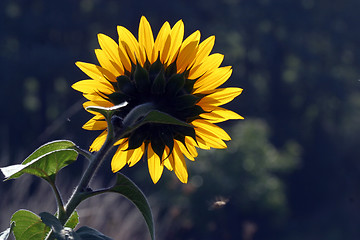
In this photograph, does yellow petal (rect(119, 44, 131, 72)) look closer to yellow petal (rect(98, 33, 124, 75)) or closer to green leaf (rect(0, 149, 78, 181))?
yellow petal (rect(98, 33, 124, 75))

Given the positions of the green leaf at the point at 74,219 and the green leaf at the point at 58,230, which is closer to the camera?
the green leaf at the point at 58,230

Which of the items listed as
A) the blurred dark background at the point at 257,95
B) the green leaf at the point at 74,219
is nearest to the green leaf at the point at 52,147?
the green leaf at the point at 74,219

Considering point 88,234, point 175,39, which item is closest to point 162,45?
point 175,39

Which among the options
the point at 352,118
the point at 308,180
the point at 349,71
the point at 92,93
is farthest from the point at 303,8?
the point at 92,93

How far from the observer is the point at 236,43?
2205 centimetres

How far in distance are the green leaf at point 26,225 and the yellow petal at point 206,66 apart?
0.34m

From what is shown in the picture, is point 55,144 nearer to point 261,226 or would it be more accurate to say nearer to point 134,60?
point 134,60

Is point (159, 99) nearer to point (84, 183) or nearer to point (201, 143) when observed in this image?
point (201, 143)

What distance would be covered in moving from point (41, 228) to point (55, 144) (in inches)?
4.3

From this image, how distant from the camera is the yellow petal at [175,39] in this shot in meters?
0.99

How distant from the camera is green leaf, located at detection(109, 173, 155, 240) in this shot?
2.56 feet

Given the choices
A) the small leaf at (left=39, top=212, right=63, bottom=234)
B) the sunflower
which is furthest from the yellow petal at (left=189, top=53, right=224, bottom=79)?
the small leaf at (left=39, top=212, right=63, bottom=234)

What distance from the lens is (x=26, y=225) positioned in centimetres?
80

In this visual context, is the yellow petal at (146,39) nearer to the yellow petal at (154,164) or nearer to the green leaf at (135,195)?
the yellow petal at (154,164)
